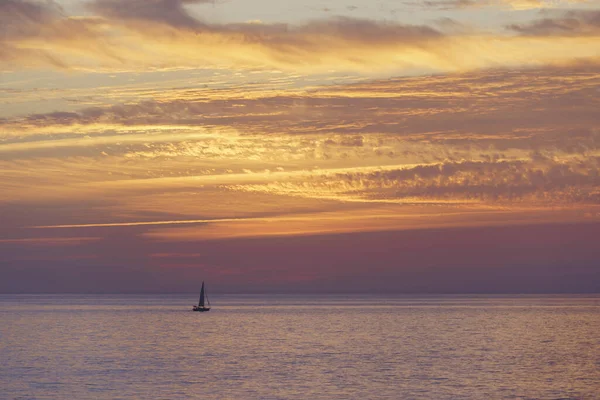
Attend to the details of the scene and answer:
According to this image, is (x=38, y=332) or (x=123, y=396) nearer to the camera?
(x=123, y=396)

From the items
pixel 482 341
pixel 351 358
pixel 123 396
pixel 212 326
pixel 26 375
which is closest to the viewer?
pixel 123 396

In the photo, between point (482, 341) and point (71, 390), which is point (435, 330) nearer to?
point (482, 341)

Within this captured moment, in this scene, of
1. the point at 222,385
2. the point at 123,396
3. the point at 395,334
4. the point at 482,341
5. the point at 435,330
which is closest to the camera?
the point at 123,396

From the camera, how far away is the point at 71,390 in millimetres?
69688

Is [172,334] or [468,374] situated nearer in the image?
[468,374]

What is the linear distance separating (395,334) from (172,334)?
117 feet

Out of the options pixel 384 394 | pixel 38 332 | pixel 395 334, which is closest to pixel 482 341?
pixel 395 334

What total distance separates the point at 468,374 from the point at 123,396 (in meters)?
32.5

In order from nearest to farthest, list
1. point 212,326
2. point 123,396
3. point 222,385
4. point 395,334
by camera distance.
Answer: point 123,396 → point 222,385 → point 395,334 → point 212,326

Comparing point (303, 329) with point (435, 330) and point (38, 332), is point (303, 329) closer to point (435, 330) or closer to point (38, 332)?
point (435, 330)

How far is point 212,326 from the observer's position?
6777 inches

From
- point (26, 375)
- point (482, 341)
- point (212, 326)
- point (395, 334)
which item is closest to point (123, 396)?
point (26, 375)

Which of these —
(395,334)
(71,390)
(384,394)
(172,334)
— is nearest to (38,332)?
(172,334)

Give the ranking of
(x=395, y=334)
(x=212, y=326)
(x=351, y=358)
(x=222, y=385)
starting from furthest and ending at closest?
(x=212, y=326)
(x=395, y=334)
(x=351, y=358)
(x=222, y=385)
